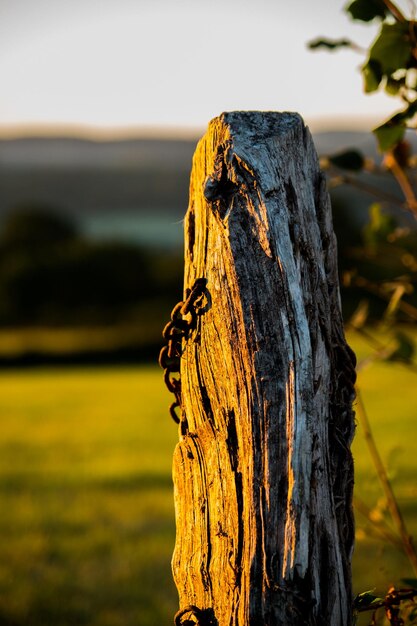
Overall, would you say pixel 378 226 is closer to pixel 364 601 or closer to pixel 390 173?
pixel 390 173

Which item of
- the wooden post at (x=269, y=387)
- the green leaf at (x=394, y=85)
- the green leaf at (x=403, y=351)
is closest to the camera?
the wooden post at (x=269, y=387)

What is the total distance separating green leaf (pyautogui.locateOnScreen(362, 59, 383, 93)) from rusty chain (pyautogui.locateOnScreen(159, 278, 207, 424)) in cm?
77

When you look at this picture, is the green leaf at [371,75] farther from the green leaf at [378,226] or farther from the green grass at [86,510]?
the green grass at [86,510]

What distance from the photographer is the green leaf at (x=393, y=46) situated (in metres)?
1.80

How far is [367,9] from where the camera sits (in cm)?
189

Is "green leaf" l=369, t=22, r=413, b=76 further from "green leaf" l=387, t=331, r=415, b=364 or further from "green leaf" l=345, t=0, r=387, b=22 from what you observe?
"green leaf" l=387, t=331, r=415, b=364

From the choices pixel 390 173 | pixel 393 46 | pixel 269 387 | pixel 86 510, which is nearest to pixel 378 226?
pixel 390 173

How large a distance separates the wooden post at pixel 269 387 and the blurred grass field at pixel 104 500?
1.08 meters

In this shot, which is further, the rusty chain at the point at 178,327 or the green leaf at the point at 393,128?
the green leaf at the point at 393,128

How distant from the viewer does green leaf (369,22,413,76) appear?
180 centimetres

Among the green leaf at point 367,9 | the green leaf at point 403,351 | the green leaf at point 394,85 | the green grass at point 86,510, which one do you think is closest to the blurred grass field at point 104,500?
the green grass at point 86,510

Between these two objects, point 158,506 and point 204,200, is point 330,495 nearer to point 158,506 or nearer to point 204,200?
point 204,200

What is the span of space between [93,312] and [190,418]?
940 inches

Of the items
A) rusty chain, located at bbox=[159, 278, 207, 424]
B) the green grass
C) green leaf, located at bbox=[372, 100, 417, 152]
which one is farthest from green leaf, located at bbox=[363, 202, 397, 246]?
the green grass
